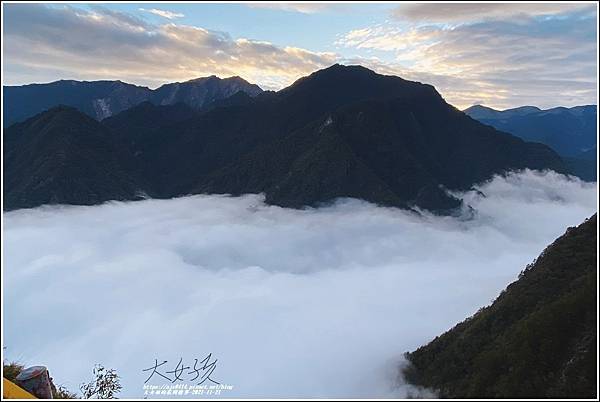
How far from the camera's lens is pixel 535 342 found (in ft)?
116

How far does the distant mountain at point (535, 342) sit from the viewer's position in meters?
31.8

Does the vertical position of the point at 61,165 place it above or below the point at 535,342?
above

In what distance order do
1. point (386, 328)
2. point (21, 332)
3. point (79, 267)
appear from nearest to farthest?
point (386, 328), point (21, 332), point (79, 267)

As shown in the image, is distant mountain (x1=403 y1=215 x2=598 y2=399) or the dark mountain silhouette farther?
the dark mountain silhouette

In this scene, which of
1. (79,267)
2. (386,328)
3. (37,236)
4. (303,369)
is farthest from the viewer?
(37,236)

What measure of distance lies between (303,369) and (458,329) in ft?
133

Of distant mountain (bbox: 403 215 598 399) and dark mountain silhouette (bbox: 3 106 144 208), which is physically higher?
dark mountain silhouette (bbox: 3 106 144 208)

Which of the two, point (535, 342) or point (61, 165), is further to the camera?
point (61, 165)

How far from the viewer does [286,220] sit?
186750 mm

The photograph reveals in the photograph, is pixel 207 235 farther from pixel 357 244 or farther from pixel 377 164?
pixel 377 164

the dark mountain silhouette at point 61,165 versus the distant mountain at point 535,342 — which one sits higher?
the dark mountain silhouette at point 61,165

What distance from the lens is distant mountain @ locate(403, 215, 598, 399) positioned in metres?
31.8

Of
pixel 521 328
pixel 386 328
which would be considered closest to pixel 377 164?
pixel 386 328

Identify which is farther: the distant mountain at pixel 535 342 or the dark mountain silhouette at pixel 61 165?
the dark mountain silhouette at pixel 61 165
